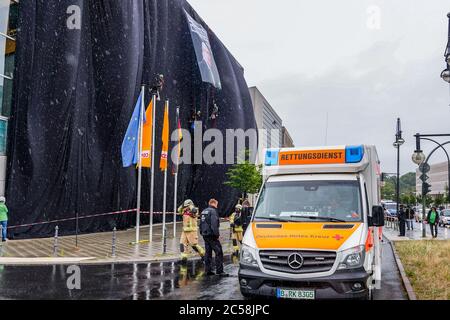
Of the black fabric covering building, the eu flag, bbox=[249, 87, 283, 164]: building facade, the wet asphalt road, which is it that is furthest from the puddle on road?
bbox=[249, 87, 283, 164]: building facade

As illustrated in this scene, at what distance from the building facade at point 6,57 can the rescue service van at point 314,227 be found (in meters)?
15.6

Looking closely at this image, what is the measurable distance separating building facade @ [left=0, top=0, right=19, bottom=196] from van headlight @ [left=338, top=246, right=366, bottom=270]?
57.5ft

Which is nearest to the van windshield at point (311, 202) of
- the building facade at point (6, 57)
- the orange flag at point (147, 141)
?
the orange flag at point (147, 141)

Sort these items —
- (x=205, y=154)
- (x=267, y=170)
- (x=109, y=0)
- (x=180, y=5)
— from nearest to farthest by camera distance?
(x=267, y=170), (x=109, y=0), (x=180, y=5), (x=205, y=154)

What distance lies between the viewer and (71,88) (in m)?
21.1

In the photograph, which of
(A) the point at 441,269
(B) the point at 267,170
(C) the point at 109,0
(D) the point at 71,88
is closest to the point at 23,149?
(D) the point at 71,88

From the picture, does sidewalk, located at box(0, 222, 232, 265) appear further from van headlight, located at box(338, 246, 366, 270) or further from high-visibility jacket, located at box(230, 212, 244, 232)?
van headlight, located at box(338, 246, 366, 270)

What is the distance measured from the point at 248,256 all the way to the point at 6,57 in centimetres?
1803

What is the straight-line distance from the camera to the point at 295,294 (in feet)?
22.4

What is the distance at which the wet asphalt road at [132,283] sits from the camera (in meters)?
8.58

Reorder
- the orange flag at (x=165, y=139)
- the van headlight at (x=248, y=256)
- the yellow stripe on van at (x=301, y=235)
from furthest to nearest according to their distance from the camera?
1. the orange flag at (x=165, y=139)
2. the van headlight at (x=248, y=256)
3. the yellow stripe on van at (x=301, y=235)

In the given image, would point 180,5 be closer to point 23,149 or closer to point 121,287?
point 23,149

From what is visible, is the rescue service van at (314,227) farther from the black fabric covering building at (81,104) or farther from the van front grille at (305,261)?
the black fabric covering building at (81,104)
